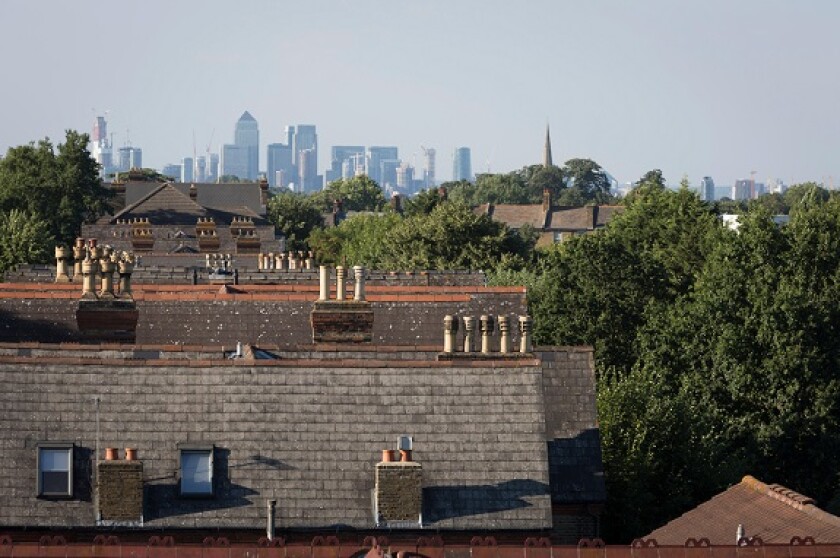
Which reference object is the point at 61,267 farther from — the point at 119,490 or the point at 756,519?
the point at 756,519

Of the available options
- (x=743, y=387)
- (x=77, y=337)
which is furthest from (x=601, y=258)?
(x=77, y=337)

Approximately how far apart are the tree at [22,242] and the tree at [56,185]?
20.8m

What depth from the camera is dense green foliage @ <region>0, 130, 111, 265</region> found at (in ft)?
445

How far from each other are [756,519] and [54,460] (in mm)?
10417

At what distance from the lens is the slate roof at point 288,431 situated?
105ft

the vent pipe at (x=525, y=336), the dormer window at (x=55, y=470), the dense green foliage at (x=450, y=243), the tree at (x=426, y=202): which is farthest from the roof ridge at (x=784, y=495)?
the tree at (x=426, y=202)

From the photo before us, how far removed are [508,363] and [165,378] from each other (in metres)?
4.91

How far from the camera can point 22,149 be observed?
14088 centimetres

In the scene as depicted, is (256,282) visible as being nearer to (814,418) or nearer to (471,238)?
(814,418)

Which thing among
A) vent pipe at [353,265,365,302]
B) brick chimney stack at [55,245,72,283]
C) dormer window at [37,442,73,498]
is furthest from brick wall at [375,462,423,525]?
brick chimney stack at [55,245,72,283]

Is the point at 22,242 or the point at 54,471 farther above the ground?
the point at 22,242

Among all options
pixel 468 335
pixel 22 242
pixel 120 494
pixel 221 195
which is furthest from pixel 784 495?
pixel 221 195

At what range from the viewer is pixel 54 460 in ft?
106

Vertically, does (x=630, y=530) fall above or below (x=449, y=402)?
below
